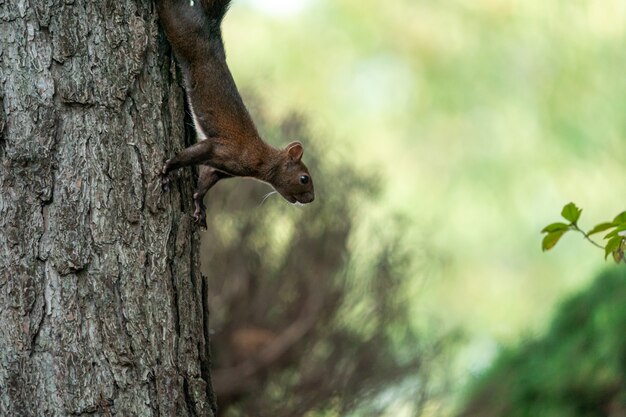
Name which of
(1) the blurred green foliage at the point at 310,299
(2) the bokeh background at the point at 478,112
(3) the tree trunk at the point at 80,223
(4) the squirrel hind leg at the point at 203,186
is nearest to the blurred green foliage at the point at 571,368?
(1) the blurred green foliage at the point at 310,299

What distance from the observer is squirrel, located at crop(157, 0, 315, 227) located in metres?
2.98

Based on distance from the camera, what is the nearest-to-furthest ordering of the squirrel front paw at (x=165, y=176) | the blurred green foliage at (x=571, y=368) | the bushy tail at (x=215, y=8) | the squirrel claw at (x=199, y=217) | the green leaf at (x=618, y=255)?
1. the green leaf at (x=618, y=255)
2. the squirrel front paw at (x=165, y=176)
3. the squirrel claw at (x=199, y=217)
4. the bushy tail at (x=215, y=8)
5. the blurred green foliage at (x=571, y=368)

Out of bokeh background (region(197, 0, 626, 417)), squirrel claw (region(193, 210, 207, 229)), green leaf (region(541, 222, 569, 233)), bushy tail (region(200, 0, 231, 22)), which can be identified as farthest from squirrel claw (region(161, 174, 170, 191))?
bokeh background (region(197, 0, 626, 417))

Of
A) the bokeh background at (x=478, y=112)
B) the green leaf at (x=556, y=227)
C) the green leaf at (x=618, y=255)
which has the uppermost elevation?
the bokeh background at (x=478, y=112)

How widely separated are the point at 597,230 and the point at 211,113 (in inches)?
51.8

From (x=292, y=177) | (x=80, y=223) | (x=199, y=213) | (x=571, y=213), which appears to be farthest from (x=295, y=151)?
(x=571, y=213)

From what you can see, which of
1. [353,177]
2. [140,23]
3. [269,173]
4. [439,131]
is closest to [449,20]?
[439,131]

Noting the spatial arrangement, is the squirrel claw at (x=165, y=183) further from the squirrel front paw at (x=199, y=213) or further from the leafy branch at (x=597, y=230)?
the leafy branch at (x=597, y=230)

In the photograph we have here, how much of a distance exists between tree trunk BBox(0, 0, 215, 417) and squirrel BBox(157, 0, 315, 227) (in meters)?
0.18

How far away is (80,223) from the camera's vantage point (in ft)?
8.79

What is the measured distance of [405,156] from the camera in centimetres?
1131

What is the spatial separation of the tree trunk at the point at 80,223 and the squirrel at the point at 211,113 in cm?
18

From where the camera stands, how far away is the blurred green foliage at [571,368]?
5234 millimetres

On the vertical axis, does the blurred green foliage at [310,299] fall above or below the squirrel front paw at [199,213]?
above
